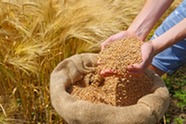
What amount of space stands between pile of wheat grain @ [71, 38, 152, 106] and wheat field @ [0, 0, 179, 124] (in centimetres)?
28

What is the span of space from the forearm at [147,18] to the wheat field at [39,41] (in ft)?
0.81

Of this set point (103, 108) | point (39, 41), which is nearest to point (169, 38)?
point (103, 108)

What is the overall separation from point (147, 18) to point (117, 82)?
10.4 inches

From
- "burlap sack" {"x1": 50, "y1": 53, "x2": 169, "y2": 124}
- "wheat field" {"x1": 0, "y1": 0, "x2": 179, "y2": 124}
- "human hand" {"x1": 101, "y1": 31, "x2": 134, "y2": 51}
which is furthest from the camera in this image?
"wheat field" {"x1": 0, "y1": 0, "x2": 179, "y2": 124}

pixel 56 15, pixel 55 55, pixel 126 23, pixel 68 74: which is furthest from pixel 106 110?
pixel 126 23

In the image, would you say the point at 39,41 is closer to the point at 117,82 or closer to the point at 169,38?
the point at 117,82

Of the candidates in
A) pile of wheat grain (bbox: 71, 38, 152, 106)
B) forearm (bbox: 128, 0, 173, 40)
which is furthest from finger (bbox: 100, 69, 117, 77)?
forearm (bbox: 128, 0, 173, 40)

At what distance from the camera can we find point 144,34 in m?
1.67

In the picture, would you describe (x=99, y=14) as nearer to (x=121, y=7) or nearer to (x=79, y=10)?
(x=79, y=10)

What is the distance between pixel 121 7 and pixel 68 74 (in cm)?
71

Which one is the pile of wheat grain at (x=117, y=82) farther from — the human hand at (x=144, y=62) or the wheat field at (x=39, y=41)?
the wheat field at (x=39, y=41)

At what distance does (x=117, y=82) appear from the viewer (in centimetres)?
155

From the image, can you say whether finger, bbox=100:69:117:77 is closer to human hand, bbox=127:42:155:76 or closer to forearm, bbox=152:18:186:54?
human hand, bbox=127:42:155:76

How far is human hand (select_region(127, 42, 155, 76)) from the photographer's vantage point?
1433mm
